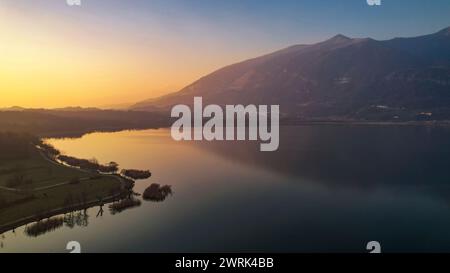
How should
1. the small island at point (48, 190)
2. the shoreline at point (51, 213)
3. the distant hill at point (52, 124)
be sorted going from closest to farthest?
1. the shoreline at point (51, 213)
2. the small island at point (48, 190)
3. the distant hill at point (52, 124)

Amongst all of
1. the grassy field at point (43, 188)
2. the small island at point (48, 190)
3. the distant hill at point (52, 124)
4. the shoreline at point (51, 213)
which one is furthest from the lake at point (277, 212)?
the distant hill at point (52, 124)

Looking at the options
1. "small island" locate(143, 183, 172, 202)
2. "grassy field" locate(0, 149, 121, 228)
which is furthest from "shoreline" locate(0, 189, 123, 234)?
"small island" locate(143, 183, 172, 202)

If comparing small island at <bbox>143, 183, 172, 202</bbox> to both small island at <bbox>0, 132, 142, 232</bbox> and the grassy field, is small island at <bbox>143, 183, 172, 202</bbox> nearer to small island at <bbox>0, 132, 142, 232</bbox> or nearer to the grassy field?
small island at <bbox>0, 132, 142, 232</bbox>

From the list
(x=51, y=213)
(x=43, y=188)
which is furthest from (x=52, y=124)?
(x=51, y=213)

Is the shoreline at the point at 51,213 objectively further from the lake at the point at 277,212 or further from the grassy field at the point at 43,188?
the lake at the point at 277,212

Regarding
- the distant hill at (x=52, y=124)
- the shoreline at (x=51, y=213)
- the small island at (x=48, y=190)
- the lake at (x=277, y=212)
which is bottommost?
the lake at (x=277, y=212)

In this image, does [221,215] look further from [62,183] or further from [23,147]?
[23,147]
